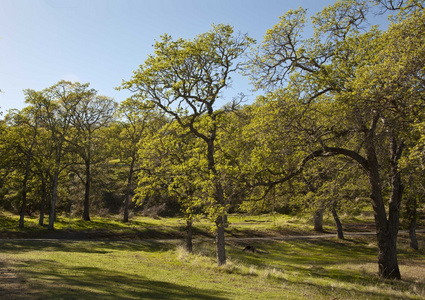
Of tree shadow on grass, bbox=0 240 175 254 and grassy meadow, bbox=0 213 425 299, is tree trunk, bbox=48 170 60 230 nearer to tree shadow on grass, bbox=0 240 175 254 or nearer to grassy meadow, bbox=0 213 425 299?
grassy meadow, bbox=0 213 425 299

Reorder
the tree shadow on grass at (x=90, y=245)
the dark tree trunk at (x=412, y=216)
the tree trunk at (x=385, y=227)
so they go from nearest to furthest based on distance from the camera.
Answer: the tree trunk at (x=385, y=227) < the tree shadow on grass at (x=90, y=245) < the dark tree trunk at (x=412, y=216)

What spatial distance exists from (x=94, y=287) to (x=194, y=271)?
302 inches

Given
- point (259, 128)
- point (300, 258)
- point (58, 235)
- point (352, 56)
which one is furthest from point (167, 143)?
point (58, 235)

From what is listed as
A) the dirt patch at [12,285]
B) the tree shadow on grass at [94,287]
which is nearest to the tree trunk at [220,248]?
the tree shadow on grass at [94,287]

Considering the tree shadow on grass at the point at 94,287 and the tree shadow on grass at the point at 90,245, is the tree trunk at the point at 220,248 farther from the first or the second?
the tree shadow on grass at the point at 90,245

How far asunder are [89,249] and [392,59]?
2464 centimetres

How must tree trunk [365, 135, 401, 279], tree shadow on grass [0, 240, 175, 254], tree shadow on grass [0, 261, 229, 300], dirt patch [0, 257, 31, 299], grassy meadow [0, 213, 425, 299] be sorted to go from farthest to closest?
1. tree shadow on grass [0, 240, 175, 254]
2. tree trunk [365, 135, 401, 279]
3. grassy meadow [0, 213, 425, 299]
4. tree shadow on grass [0, 261, 229, 300]
5. dirt patch [0, 257, 31, 299]

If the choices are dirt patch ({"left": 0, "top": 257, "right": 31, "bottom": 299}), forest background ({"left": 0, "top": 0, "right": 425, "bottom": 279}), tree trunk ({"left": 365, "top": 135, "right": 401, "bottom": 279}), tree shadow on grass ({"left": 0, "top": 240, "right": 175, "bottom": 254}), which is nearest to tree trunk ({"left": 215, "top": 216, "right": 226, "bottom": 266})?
forest background ({"left": 0, "top": 0, "right": 425, "bottom": 279})

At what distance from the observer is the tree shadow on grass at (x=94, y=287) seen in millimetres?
9219

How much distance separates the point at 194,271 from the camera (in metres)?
17.5

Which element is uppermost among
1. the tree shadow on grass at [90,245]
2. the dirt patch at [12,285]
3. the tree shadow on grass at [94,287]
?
the dirt patch at [12,285]

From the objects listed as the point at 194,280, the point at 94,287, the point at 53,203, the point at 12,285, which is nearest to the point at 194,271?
the point at 194,280

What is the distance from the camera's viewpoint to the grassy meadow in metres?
10.9

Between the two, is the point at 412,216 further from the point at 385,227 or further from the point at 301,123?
the point at 301,123
